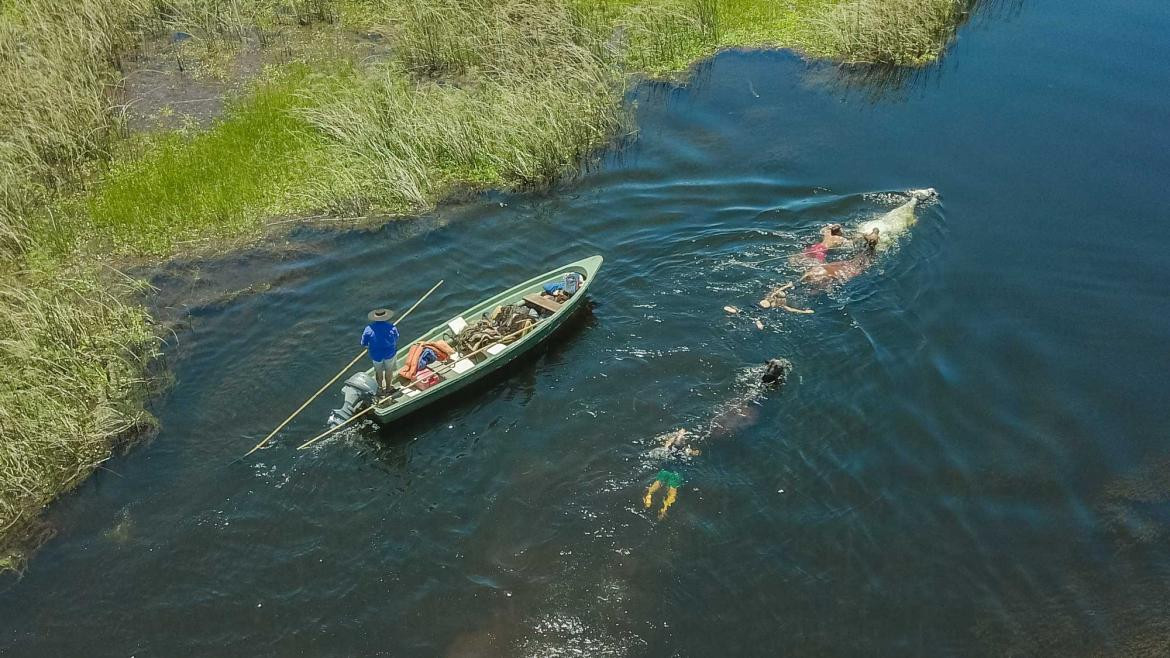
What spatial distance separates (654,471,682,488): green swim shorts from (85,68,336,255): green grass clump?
12.6 metres

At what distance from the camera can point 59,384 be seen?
15.7 metres

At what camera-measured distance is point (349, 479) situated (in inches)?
590

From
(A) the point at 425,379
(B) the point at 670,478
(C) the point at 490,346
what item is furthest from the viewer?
(C) the point at 490,346

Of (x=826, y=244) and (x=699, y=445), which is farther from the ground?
(x=826, y=244)

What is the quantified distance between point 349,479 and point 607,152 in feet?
43.6

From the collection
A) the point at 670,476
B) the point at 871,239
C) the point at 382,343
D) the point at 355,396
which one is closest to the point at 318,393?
the point at 355,396

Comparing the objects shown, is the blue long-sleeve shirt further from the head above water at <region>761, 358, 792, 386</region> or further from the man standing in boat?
the head above water at <region>761, 358, 792, 386</region>

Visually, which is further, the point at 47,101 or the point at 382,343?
the point at 47,101

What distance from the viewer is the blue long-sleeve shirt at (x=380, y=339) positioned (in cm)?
1496

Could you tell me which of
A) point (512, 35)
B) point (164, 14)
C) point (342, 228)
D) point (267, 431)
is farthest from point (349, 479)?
point (164, 14)

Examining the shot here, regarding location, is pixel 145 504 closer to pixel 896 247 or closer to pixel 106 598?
pixel 106 598

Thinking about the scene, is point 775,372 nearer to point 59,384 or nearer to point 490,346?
point 490,346

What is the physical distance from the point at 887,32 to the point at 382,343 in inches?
842

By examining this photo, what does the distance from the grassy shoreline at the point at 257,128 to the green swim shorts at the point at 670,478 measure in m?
9.45
